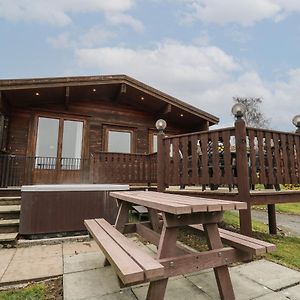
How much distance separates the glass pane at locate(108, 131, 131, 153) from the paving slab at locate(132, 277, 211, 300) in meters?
6.64

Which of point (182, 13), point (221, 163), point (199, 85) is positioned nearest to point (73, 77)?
point (221, 163)

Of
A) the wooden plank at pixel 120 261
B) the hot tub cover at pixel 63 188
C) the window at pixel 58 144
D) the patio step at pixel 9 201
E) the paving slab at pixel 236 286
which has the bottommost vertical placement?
the paving slab at pixel 236 286

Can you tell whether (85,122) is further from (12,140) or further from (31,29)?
(31,29)

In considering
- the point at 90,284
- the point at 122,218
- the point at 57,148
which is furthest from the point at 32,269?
the point at 57,148

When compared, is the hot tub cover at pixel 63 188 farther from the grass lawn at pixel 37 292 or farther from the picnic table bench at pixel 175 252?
the picnic table bench at pixel 175 252

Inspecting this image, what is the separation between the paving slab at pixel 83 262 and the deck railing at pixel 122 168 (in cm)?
317

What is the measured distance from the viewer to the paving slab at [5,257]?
2.90 m

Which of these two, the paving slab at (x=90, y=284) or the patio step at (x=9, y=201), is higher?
the patio step at (x=9, y=201)

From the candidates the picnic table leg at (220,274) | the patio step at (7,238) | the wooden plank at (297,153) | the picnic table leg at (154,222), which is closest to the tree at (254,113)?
the wooden plank at (297,153)

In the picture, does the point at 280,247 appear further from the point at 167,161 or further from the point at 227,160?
the point at 167,161

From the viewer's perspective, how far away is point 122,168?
6.78 meters

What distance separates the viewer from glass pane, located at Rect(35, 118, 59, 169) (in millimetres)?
7746

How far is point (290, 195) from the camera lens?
4027 mm

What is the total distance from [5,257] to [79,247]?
1.01m
